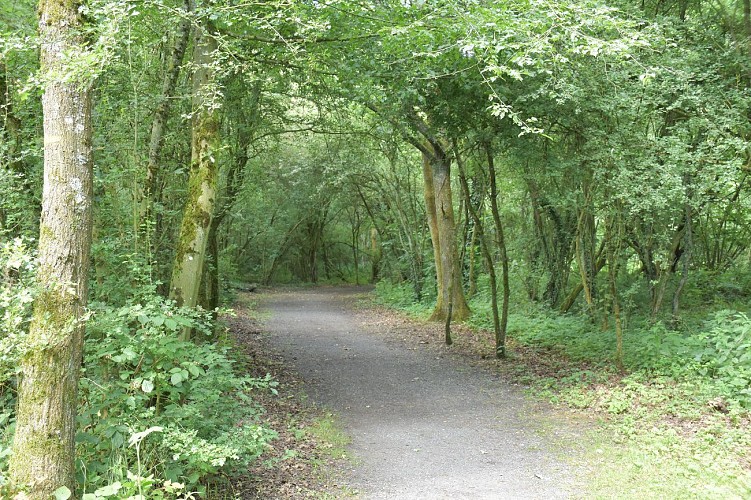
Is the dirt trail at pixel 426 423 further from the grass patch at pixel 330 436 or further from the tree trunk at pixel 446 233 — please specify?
the tree trunk at pixel 446 233

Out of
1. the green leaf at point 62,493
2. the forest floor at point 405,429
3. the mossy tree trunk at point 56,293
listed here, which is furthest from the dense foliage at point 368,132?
the forest floor at point 405,429

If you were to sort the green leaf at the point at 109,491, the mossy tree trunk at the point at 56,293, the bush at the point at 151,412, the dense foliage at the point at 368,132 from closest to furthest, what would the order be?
the green leaf at the point at 109,491, the mossy tree trunk at the point at 56,293, the bush at the point at 151,412, the dense foliage at the point at 368,132

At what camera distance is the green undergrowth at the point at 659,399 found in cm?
516

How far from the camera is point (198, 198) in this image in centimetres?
689

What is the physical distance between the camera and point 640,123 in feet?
27.8

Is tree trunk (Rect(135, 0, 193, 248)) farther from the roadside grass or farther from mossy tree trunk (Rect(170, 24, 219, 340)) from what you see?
the roadside grass

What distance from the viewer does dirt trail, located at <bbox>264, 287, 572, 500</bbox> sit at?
5391mm

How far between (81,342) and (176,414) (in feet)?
3.58

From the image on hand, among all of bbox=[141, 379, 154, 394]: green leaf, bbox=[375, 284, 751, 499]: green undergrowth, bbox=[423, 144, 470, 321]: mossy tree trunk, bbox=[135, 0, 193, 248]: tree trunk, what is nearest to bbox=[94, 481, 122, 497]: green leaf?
bbox=[141, 379, 154, 394]: green leaf

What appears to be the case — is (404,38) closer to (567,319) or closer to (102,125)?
(102,125)

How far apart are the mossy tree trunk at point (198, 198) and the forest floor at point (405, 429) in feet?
6.73

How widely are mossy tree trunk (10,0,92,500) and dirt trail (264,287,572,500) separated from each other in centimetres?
266

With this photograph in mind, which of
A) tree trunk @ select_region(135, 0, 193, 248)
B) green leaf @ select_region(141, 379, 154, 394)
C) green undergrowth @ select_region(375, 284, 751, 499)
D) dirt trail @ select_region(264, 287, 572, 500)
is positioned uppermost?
tree trunk @ select_region(135, 0, 193, 248)

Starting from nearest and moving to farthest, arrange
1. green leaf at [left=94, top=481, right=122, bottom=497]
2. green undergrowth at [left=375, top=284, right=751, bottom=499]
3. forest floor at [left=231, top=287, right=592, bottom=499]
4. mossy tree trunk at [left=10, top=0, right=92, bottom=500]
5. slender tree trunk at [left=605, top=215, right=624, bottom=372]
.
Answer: green leaf at [left=94, top=481, right=122, bottom=497] → mossy tree trunk at [left=10, top=0, right=92, bottom=500] → green undergrowth at [left=375, top=284, right=751, bottom=499] → forest floor at [left=231, top=287, right=592, bottom=499] → slender tree trunk at [left=605, top=215, right=624, bottom=372]
